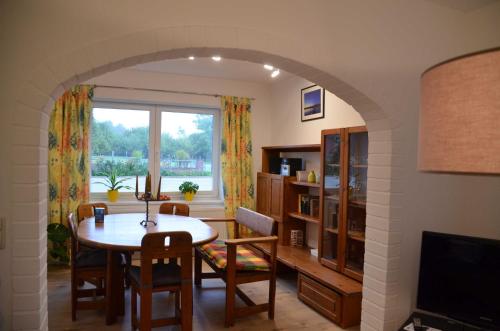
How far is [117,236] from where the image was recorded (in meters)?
2.64

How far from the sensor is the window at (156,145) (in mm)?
4695

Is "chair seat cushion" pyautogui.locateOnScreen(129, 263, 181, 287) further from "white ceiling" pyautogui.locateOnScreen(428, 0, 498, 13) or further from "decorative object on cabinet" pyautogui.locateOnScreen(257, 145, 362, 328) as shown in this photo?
"white ceiling" pyautogui.locateOnScreen(428, 0, 498, 13)

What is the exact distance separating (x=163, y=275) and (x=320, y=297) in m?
1.47

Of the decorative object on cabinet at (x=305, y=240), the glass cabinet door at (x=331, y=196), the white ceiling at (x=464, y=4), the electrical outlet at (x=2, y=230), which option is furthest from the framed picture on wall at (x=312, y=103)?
the electrical outlet at (x=2, y=230)

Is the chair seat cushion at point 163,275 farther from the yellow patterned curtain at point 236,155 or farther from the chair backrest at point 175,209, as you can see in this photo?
the yellow patterned curtain at point 236,155

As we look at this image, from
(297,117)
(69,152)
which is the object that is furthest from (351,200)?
(69,152)

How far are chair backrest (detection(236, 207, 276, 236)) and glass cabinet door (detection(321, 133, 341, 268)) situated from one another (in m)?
0.62

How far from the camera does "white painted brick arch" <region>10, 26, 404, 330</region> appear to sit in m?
1.53

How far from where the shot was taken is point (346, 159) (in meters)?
3.16

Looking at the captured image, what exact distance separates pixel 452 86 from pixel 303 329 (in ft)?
8.81

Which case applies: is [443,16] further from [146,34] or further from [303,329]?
[303,329]

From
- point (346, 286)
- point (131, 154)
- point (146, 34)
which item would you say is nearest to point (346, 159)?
point (346, 286)

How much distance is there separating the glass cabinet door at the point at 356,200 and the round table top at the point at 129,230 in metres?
1.25

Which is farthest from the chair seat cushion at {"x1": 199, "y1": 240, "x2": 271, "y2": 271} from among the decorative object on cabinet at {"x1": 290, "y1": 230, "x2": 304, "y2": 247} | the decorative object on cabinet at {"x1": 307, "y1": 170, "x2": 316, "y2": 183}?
the decorative object on cabinet at {"x1": 307, "y1": 170, "x2": 316, "y2": 183}
